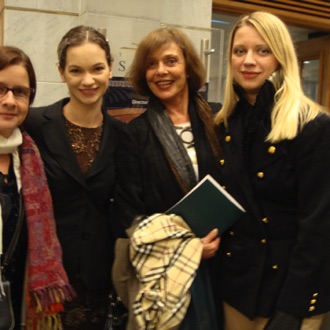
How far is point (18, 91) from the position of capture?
193cm

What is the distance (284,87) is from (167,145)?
580 millimetres

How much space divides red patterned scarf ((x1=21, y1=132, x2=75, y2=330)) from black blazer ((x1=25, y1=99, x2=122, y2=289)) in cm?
11

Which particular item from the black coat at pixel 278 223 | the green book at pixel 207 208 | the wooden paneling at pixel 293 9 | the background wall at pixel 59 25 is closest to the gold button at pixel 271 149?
the black coat at pixel 278 223

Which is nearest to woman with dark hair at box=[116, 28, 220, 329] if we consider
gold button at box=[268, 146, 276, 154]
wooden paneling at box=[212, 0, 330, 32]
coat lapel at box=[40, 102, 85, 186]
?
coat lapel at box=[40, 102, 85, 186]

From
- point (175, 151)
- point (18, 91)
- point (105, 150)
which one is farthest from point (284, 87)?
point (18, 91)

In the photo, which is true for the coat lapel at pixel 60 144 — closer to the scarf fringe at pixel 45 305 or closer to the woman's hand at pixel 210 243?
the scarf fringe at pixel 45 305

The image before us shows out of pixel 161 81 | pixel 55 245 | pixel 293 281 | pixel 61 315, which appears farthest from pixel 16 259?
pixel 293 281

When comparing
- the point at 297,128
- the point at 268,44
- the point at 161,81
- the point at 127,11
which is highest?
the point at 127,11

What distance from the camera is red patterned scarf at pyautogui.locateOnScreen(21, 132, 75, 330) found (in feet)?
6.31

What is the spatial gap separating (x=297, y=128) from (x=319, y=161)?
15cm

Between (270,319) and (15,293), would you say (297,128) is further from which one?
(15,293)

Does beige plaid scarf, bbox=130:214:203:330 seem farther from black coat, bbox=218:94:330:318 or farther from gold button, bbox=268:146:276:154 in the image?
gold button, bbox=268:146:276:154

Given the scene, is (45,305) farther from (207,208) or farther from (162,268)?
(207,208)

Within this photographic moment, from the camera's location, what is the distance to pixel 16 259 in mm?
1999
